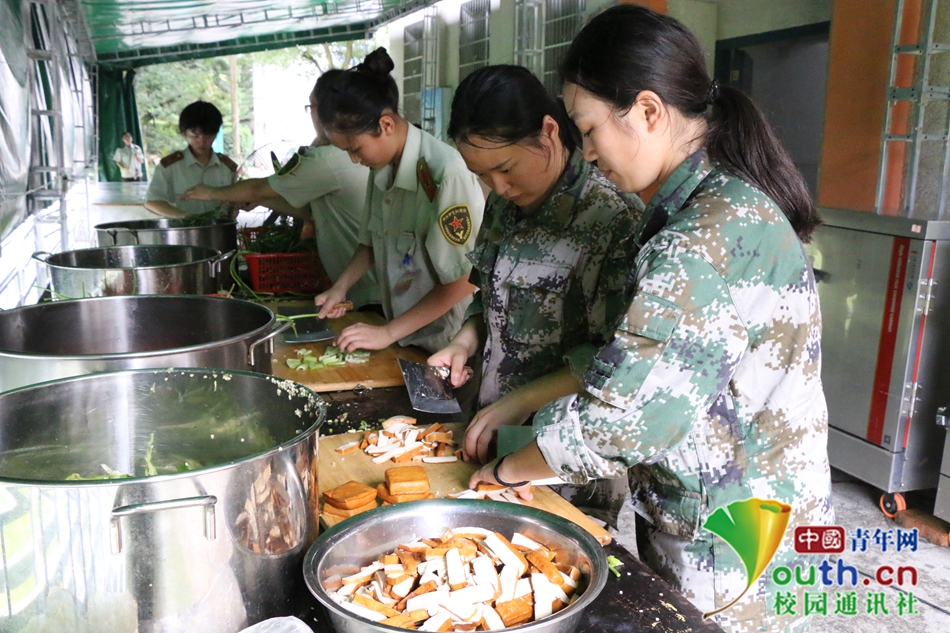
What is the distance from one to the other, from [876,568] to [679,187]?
2.71m

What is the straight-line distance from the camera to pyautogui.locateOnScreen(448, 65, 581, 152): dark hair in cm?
175

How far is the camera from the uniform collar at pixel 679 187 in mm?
1231

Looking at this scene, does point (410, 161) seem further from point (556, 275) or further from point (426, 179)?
point (556, 275)

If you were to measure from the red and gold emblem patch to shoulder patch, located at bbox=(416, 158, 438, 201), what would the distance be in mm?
115

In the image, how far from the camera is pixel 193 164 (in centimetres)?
524

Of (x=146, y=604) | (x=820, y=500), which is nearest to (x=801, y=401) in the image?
(x=820, y=500)

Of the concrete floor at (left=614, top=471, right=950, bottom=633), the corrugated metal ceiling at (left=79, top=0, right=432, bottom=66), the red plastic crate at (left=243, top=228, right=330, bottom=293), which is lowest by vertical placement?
the concrete floor at (left=614, top=471, right=950, bottom=633)

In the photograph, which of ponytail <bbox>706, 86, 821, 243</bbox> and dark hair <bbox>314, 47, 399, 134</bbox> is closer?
ponytail <bbox>706, 86, 821, 243</bbox>

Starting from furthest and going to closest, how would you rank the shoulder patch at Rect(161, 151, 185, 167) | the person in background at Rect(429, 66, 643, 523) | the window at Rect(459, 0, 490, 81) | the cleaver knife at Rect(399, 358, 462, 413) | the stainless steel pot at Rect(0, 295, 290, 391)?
the window at Rect(459, 0, 490, 81), the shoulder patch at Rect(161, 151, 185, 167), the cleaver knife at Rect(399, 358, 462, 413), the person in background at Rect(429, 66, 643, 523), the stainless steel pot at Rect(0, 295, 290, 391)

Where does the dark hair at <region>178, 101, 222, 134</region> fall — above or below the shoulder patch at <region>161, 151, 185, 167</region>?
above

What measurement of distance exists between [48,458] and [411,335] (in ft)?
5.36

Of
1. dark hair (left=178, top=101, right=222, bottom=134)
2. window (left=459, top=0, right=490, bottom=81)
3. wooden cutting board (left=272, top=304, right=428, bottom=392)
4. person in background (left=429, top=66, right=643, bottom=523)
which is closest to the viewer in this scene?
person in background (left=429, top=66, right=643, bottom=523)

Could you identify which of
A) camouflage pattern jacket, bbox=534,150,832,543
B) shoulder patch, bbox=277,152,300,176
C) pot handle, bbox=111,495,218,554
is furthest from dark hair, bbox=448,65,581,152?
shoulder patch, bbox=277,152,300,176

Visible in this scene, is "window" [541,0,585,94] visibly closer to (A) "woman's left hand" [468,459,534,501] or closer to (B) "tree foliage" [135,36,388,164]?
(A) "woman's left hand" [468,459,534,501]
